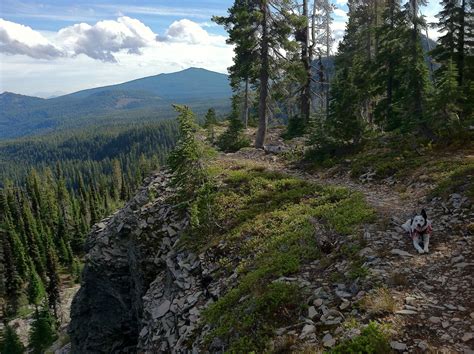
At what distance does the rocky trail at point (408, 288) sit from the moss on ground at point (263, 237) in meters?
0.71

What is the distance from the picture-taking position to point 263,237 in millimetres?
15023

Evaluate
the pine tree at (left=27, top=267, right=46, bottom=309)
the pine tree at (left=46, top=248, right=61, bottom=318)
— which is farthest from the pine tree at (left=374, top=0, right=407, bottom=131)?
the pine tree at (left=27, top=267, right=46, bottom=309)

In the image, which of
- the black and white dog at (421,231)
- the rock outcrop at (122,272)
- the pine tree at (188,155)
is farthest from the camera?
the rock outcrop at (122,272)

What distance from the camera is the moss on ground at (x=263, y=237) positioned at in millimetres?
10166

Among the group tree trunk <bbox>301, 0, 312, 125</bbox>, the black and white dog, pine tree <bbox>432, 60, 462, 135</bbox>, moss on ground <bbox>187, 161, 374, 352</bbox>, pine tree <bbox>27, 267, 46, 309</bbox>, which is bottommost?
pine tree <bbox>27, 267, 46, 309</bbox>

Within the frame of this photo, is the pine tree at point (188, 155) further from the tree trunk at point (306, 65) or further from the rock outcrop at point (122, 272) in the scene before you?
the tree trunk at point (306, 65)

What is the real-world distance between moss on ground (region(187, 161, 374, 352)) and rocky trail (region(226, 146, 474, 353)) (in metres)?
0.71

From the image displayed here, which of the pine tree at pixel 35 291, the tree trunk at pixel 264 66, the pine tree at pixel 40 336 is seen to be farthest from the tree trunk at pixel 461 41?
the pine tree at pixel 35 291

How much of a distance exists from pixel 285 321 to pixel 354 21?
146ft

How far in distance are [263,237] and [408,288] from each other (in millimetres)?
6618

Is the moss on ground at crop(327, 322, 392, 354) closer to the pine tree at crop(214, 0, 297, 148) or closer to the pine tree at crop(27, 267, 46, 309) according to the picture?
the pine tree at crop(214, 0, 297, 148)

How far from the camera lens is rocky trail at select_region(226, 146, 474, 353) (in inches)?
304

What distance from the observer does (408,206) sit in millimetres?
14461

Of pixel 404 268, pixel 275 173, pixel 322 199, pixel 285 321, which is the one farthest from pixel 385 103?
pixel 285 321
